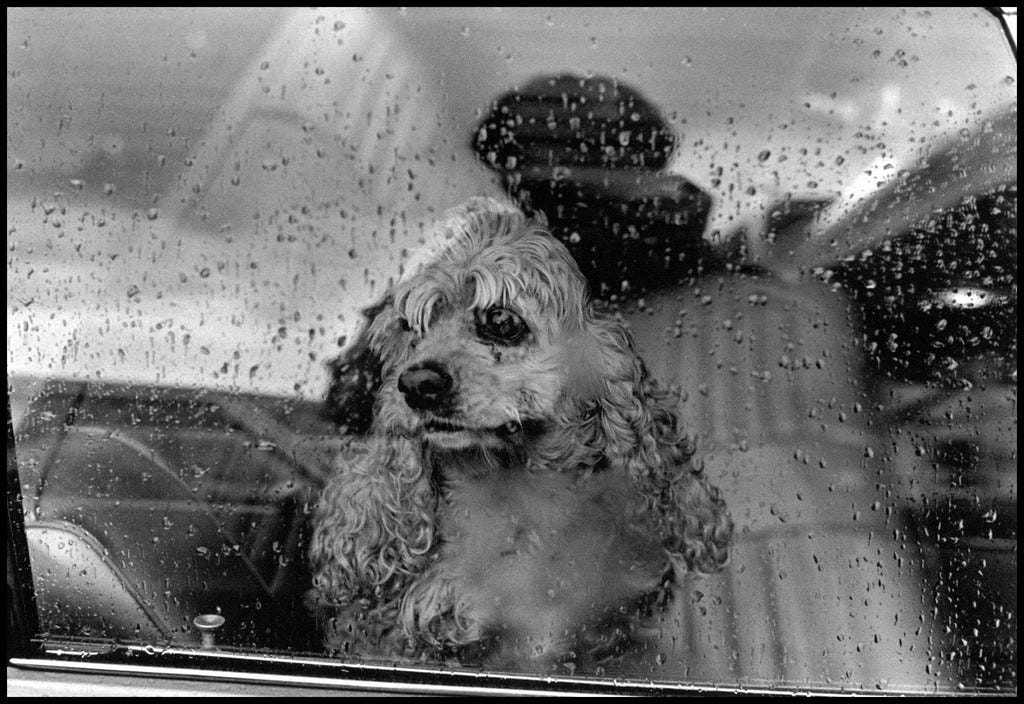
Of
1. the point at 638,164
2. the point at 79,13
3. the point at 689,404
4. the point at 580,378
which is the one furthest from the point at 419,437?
the point at 79,13

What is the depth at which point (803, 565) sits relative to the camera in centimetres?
156

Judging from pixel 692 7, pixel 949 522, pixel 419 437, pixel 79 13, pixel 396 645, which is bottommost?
pixel 396 645

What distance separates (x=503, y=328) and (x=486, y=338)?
36 mm

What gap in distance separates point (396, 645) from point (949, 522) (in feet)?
3.38

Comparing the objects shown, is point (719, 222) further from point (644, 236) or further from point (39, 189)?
point (39, 189)

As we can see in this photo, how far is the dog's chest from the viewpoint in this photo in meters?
1.59

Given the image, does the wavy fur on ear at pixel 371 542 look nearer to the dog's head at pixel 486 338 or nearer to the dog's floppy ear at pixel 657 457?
the dog's head at pixel 486 338

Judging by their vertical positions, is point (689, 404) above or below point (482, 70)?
below

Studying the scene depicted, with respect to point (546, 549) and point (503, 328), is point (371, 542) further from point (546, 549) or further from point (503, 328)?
point (503, 328)

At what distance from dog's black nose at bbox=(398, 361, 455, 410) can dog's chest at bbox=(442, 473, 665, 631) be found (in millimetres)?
164

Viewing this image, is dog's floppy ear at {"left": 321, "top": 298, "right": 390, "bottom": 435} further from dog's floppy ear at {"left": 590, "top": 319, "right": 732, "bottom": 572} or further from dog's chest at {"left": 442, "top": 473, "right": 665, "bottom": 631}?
dog's floppy ear at {"left": 590, "top": 319, "right": 732, "bottom": 572}

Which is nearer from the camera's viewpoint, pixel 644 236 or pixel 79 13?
pixel 644 236

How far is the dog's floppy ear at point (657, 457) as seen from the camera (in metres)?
1.56

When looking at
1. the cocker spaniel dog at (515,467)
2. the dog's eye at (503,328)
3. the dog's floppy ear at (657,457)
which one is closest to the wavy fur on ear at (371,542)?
the cocker spaniel dog at (515,467)
